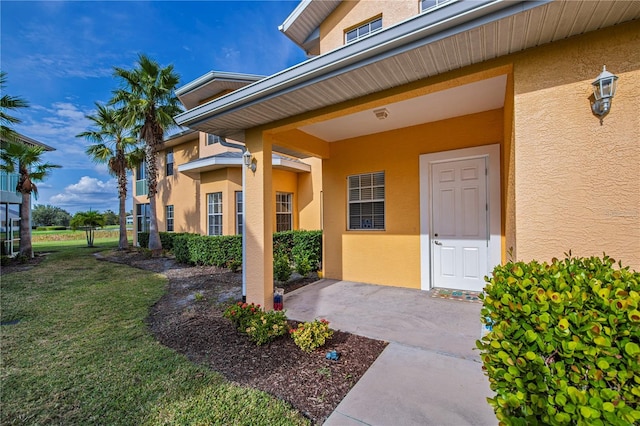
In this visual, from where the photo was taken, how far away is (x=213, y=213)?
12141mm

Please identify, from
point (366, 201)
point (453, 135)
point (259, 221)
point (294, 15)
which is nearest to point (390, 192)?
point (366, 201)

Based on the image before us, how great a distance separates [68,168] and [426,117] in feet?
55.5

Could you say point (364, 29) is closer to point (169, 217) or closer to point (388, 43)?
point (388, 43)

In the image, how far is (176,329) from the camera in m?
4.28

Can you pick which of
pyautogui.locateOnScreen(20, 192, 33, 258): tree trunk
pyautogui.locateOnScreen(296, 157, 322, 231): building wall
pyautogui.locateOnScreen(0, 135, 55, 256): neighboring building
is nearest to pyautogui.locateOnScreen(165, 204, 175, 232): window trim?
pyautogui.locateOnScreen(20, 192, 33, 258): tree trunk

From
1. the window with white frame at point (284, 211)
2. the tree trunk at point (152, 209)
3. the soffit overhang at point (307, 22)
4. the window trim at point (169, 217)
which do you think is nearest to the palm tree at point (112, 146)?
the window trim at point (169, 217)

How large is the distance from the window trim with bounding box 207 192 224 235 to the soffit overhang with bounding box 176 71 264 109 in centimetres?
406

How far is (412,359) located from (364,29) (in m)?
8.04

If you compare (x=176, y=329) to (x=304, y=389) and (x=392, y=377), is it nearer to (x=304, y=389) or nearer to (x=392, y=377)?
(x=304, y=389)

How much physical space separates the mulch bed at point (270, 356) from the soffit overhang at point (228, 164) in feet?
21.0

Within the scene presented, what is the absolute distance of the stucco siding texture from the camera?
2.16 metres

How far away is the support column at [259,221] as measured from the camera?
460 cm

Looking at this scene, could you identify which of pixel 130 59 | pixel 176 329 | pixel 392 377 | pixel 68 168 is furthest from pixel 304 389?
pixel 68 168

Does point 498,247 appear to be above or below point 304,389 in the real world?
above
